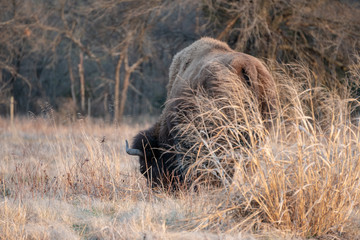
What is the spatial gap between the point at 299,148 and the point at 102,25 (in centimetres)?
1242

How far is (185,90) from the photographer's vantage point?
5.38 meters

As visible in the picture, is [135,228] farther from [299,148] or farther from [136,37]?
[136,37]

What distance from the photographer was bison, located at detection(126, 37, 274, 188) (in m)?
4.73

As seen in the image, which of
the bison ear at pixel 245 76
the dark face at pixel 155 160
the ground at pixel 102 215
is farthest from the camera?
the dark face at pixel 155 160

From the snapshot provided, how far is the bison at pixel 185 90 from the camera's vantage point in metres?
4.73

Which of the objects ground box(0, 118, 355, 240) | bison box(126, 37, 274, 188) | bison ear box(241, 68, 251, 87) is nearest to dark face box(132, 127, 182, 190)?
bison box(126, 37, 274, 188)

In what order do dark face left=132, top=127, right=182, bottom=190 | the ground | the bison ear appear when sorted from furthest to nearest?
1. dark face left=132, top=127, right=182, bottom=190
2. the bison ear
3. the ground

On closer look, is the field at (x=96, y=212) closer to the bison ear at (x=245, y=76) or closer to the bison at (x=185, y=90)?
the bison at (x=185, y=90)

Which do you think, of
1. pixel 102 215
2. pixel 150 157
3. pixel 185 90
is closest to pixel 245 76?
pixel 185 90

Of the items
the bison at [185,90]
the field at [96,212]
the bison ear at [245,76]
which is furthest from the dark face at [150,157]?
the bison ear at [245,76]

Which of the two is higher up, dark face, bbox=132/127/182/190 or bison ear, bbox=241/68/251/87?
bison ear, bbox=241/68/251/87

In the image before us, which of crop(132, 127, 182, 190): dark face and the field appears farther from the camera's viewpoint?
crop(132, 127, 182, 190): dark face

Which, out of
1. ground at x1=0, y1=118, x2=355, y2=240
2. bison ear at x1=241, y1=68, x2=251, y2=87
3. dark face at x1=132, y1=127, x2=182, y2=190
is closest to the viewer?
ground at x1=0, y1=118, x2=355, y2=240

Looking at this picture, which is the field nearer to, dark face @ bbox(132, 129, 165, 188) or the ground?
the ground
